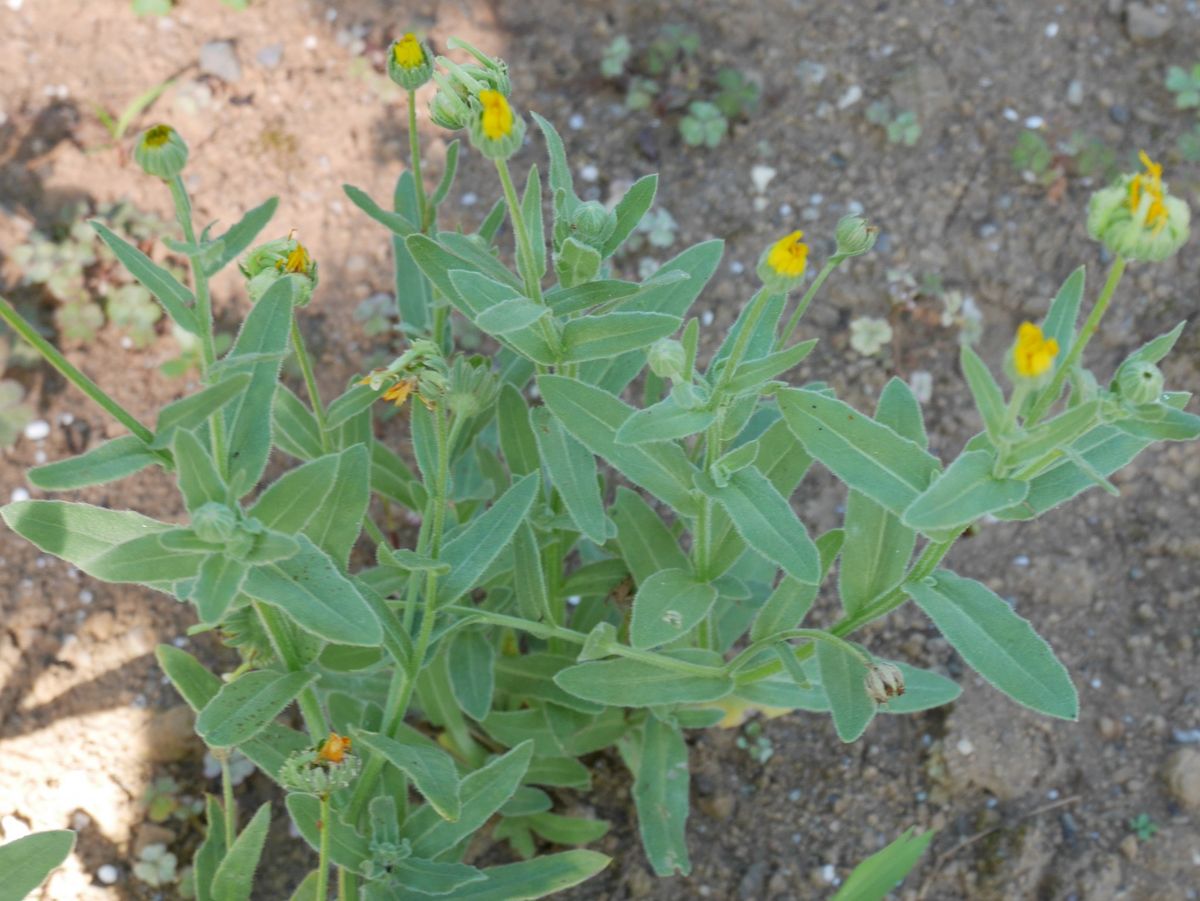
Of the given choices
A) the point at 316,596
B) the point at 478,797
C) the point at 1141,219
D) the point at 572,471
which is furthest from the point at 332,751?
the point at 1141,219

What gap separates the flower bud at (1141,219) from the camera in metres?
1.70

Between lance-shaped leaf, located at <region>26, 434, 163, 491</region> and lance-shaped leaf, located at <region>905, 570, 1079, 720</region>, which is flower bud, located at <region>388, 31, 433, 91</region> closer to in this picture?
lance-shaped leaf, located at <region>26, 434, 163, 491</region>

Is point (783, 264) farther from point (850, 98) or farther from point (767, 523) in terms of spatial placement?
point (850, 98)

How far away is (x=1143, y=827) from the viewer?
309 centimetres

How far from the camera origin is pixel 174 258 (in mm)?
3857

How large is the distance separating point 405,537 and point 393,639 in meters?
1.37

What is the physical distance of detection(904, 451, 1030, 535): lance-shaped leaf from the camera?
1848mm

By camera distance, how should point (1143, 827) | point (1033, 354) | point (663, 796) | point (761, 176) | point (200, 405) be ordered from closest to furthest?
point (1033, 354) < point (200, 405) < point (663, 796) < point (1143, 827) < point (761, 176)

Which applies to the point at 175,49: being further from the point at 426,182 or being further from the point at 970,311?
the point at 970,311

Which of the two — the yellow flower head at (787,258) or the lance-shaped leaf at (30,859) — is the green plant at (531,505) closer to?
the yellow flower head at (787,258)

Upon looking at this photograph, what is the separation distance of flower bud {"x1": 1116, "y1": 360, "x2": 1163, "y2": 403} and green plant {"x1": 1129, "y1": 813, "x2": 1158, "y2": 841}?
177 centimetres

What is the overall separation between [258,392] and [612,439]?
2.06ft

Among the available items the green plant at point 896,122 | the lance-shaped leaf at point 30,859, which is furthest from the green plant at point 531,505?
the green plant at point 896,122

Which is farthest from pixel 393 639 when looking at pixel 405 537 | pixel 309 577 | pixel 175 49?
pixel 175 49
